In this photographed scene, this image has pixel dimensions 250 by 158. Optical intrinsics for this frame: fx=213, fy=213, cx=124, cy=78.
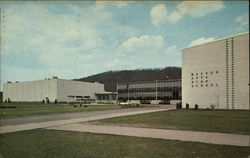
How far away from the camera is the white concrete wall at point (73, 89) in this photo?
270 ft

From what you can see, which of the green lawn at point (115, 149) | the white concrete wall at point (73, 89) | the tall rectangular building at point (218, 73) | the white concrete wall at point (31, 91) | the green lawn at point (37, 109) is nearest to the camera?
the green lawn at point (115, 149)

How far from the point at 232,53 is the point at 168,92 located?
44656 millimetres

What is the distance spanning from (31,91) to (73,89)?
20362mm

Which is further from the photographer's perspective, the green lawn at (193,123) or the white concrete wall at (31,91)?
the white concrete wall at (31,91)

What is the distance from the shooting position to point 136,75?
128 metres

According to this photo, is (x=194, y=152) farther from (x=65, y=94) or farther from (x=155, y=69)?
(x=155, y=69)

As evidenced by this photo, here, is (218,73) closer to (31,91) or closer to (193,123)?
(193,123)

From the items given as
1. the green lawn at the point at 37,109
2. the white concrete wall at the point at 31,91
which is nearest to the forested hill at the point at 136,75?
the white concrete wall at the point at 31,91

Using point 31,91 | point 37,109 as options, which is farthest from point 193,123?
point 31,91

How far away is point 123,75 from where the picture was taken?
14038cm

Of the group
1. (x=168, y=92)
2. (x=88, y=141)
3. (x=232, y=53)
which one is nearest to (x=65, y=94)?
(x=168, y=92)

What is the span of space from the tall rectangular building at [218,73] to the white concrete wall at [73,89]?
56.1m

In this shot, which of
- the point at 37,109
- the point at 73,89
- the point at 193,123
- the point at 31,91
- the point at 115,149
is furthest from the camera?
the point at 31,91

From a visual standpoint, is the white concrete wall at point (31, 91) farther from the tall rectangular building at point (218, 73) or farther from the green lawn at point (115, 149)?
the green lawn at point (115, 149)
